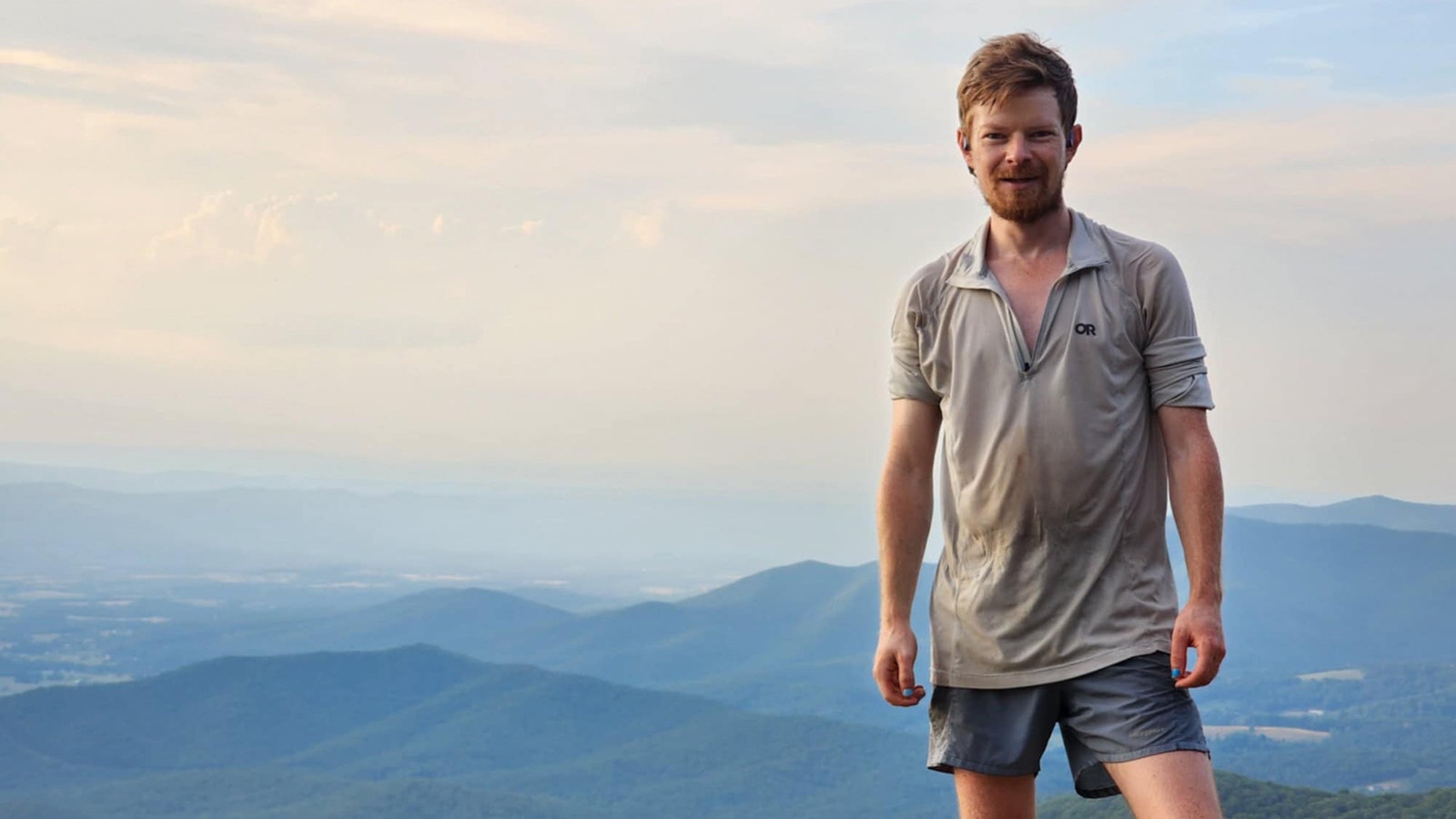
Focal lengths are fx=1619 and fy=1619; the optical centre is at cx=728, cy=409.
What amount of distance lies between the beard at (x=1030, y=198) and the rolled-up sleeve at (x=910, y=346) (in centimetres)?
25

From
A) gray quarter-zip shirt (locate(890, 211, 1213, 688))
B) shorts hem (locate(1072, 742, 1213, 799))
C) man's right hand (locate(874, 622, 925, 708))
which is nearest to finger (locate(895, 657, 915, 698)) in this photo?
man's right hand (locate(874, 622, 925, 708))

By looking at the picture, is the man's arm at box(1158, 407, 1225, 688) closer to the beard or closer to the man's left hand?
the man's left hand

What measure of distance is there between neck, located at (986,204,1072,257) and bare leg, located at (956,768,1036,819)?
42.1 inches

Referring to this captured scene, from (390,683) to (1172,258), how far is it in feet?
383

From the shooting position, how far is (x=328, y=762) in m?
106

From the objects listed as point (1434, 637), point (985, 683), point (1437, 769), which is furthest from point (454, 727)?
point (985, 683)

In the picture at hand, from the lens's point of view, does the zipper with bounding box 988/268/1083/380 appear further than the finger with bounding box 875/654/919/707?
No

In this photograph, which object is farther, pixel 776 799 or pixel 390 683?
pixel 390 683

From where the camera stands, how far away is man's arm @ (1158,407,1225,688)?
2973 mm

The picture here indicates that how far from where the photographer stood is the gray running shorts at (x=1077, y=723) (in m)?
2.99

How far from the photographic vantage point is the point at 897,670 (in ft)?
10.7

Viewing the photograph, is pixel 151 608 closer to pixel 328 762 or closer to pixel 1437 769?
pixel 328 762

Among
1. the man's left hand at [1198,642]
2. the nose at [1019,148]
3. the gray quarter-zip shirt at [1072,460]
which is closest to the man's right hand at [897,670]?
the gray quarter-zip shirt at [1072,460]

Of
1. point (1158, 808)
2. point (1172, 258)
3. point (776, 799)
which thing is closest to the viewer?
point (1158, 808)
